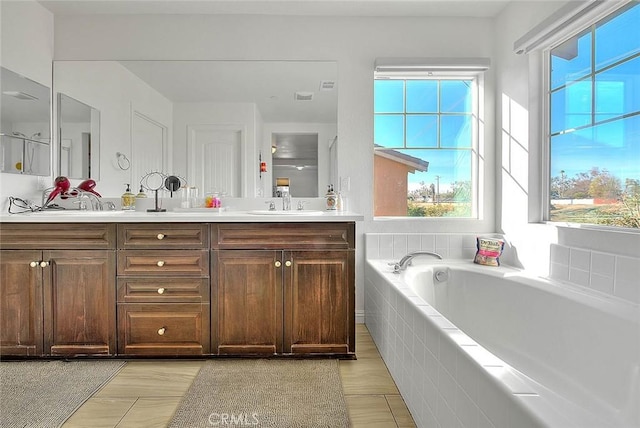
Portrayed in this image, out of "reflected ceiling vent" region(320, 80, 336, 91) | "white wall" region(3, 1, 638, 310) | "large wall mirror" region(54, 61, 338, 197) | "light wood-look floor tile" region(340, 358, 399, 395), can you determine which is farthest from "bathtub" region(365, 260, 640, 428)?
"reflected ceiling vent" region(320, 80, 336, 91)

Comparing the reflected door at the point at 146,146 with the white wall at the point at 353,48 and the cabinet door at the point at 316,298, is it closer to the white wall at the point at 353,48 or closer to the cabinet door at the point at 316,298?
the white wall at the point at 353,48

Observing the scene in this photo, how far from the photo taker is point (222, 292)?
7.06 ft

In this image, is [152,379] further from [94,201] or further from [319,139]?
[319,139]

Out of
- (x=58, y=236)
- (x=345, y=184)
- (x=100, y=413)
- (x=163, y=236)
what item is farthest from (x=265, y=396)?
(x=345, y=184)

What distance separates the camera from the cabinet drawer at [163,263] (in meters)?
2.15

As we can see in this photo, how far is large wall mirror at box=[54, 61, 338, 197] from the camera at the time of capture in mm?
2797

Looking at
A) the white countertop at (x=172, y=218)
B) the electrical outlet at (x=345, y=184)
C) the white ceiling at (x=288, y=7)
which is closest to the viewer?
the white countertop at (x=172, y=218)

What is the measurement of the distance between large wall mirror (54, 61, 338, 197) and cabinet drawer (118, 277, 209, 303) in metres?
0.85

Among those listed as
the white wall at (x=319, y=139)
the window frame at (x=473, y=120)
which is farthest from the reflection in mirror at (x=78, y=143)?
the window frame at (x=473, y=120)

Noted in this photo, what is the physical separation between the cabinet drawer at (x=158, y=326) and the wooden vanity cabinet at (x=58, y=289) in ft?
0.26

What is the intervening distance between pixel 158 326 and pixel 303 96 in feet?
5.79

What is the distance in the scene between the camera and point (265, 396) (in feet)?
5.92

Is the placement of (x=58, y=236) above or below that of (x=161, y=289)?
above

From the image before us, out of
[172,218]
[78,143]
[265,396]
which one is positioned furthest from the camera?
[78,143]
